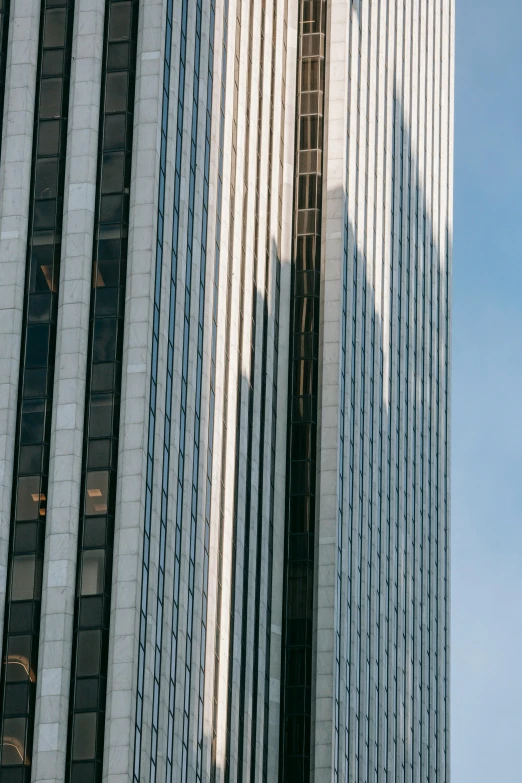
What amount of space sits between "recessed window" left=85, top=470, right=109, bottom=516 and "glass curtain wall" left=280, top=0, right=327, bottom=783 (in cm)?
3785

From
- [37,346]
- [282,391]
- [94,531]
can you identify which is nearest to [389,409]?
[282,391]

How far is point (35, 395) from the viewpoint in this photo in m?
111

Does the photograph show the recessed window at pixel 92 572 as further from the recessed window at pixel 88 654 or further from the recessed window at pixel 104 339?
the recessed window at pixel 104 339

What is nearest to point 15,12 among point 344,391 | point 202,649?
point 202,649

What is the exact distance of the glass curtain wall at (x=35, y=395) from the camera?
342 ft

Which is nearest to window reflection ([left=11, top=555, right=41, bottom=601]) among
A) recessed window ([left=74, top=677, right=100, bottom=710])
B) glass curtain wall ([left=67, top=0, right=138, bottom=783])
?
glass curtain wall ([left=67, top=0, right=138, bottom=783])

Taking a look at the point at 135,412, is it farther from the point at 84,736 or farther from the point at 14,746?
the point at 14,746

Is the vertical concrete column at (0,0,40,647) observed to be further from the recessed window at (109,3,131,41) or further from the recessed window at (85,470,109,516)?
the recessed window at (109,3,131,41)

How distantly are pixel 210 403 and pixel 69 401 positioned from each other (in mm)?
14801

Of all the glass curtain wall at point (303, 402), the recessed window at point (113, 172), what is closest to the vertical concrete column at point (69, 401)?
→ the recessed window at point (113, 172)

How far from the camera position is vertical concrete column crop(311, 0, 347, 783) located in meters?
143

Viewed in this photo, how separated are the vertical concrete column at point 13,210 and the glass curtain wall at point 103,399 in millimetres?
3766

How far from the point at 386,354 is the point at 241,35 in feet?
126

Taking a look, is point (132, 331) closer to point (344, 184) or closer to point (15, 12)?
point (15, 12)
